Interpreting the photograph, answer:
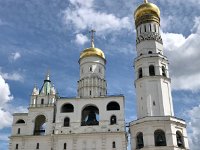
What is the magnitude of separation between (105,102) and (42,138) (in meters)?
9.85

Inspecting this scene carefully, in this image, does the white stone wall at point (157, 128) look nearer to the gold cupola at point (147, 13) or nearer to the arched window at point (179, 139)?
the arched window at point (179, 139)

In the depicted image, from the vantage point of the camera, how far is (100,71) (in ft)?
169

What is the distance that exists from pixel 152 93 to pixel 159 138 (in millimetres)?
5700

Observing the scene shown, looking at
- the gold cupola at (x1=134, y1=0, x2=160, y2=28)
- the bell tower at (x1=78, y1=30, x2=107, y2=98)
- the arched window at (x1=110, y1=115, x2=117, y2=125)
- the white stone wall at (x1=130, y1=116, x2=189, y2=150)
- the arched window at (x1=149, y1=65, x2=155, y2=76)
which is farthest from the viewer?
Result: the bell tower at (x1=78, y1=30, x2=107, y2=98)

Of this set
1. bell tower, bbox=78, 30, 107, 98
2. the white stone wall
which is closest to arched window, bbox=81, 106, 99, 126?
bell tower, bbox=78, 30, 107, 98

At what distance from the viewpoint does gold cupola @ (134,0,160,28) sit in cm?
4636

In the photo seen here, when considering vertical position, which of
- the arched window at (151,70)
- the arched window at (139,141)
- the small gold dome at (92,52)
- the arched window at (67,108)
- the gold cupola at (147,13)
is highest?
the gold cupola at (147,13)

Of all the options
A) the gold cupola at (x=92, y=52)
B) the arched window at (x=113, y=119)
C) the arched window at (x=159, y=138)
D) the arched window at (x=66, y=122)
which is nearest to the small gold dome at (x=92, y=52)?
the gold cupola at (x=92, y=52)

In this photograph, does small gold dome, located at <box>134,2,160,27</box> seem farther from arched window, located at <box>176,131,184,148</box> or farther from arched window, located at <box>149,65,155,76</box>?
arched window, located at <box>176,131,184,148</box>

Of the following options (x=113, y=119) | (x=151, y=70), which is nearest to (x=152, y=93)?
(x=151, y=70)

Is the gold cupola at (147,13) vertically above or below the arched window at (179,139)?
above

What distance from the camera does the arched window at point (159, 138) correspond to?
3809 cm

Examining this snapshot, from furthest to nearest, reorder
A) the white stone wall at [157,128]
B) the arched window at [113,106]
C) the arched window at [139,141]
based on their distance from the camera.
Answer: the arched window at [113,106] → the arched window at [139,141] → the white stone wall at [157,128]

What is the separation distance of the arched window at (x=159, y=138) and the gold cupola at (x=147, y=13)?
16266 millimetres
